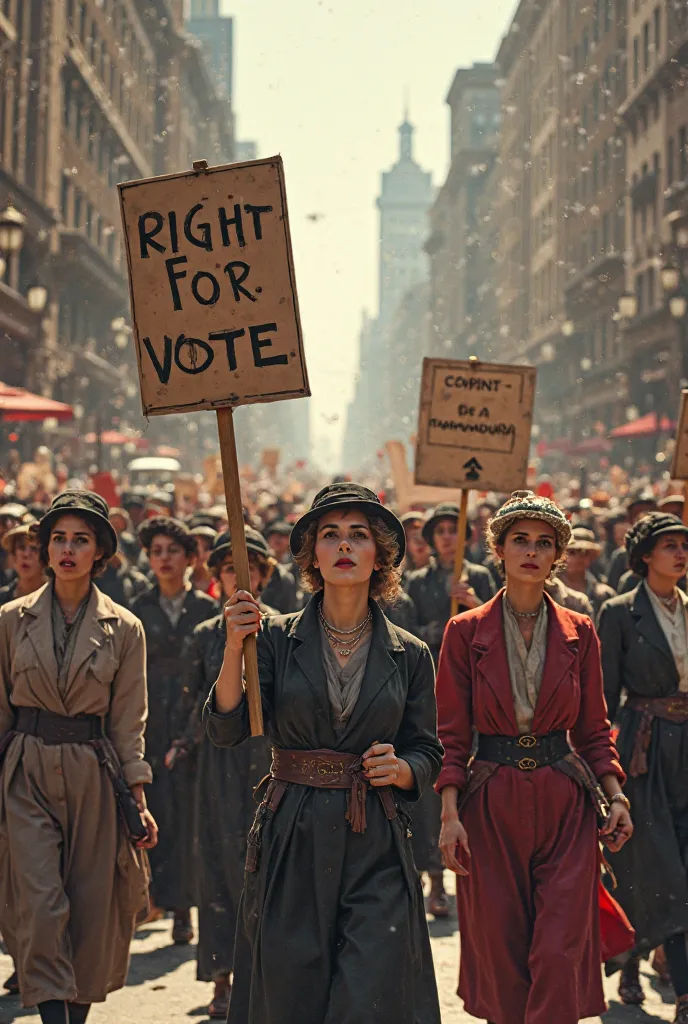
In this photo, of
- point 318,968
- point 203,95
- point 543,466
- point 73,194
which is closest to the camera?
point 318,968

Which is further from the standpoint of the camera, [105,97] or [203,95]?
[203,95]

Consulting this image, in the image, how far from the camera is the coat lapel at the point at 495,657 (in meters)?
5.12

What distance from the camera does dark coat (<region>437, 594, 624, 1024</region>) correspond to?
488cm

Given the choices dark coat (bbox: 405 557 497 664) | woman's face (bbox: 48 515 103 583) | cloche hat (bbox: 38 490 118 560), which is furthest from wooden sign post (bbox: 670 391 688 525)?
woman's face (bbox: 48 515 103 583)

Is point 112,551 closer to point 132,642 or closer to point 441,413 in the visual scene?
point 132,642

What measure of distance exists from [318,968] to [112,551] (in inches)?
89.4

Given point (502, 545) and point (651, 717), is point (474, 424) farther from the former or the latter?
point (502, 545)

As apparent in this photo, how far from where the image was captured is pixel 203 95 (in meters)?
94.2

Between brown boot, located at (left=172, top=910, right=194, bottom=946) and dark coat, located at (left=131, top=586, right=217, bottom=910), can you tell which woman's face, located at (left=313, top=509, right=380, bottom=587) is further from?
brown boot, located at (left=172, top=910, right=194, bottom=946)

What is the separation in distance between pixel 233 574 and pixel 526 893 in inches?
103

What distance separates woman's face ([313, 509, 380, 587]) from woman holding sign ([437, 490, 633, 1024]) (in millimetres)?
980

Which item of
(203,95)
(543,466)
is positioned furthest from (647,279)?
(203,95)

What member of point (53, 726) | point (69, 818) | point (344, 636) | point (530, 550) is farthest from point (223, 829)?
point (344, 636)

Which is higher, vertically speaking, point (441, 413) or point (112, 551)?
point (441, 413)
